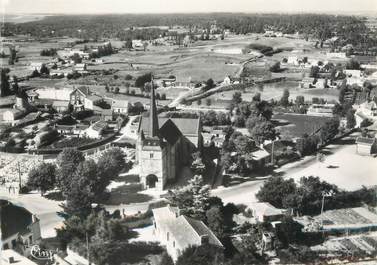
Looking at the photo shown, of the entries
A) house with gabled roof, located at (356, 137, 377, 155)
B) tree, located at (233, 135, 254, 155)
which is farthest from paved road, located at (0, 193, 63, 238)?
house with gabled roof, located at (356, 137, 377, 155)

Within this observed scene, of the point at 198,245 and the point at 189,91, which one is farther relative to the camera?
the point at 189,91

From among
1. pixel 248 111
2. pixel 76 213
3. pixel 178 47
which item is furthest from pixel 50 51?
pixel 76 213

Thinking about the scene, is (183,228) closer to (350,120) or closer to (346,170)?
(346,170)

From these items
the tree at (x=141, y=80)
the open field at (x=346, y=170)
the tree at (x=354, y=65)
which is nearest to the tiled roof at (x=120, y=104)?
the tree at (x=141, y=80)

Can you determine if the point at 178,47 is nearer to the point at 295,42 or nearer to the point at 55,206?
the point at 295,42

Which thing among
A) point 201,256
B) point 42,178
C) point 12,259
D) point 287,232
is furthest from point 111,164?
point 287,232

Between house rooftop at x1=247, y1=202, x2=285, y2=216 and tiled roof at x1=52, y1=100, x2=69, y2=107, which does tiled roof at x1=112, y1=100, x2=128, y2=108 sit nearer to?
tiled roof at x1=52, y1=100, x2=69, y2=107

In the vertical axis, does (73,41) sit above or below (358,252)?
above

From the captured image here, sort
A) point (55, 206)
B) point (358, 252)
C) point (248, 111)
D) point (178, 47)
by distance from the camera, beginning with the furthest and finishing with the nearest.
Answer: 1. point (178, 47)
2. point (248, 111)
3. point (55, 206)
4. point (358, 252)
